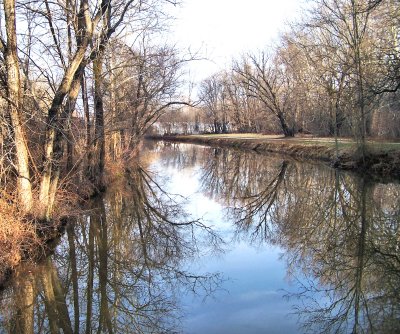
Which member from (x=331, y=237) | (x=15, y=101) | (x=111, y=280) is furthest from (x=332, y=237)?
(x=15, y=101)

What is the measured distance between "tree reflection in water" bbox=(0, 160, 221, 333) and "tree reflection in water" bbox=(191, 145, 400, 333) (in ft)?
6.30

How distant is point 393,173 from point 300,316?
13971mm

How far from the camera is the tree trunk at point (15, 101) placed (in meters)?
8.40

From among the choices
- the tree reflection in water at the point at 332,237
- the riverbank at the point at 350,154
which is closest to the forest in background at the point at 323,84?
the riverbank at the point at 350,154

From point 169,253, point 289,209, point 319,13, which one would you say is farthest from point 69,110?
point 319,13

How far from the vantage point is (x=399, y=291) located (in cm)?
657

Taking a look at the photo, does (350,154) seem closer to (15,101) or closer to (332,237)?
(332,237)

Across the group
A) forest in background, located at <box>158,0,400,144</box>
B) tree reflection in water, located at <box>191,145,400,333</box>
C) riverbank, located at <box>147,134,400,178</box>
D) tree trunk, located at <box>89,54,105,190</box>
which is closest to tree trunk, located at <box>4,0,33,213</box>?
tree trunk, located at <box>89,54,105,190</box>

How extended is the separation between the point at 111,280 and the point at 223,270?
2339 millimetres

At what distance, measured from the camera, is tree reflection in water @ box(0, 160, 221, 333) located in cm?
614

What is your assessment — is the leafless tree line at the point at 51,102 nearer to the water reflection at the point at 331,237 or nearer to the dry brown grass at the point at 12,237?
the dry brown grass at the point at 12,237

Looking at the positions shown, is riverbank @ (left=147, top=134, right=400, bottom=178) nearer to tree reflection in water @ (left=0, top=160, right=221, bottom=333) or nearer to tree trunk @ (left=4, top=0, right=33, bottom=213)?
tree reflection in water @ (left=0, top=160, right=221, bottom=333)

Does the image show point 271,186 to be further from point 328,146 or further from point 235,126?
point 235,126

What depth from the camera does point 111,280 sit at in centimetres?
773
